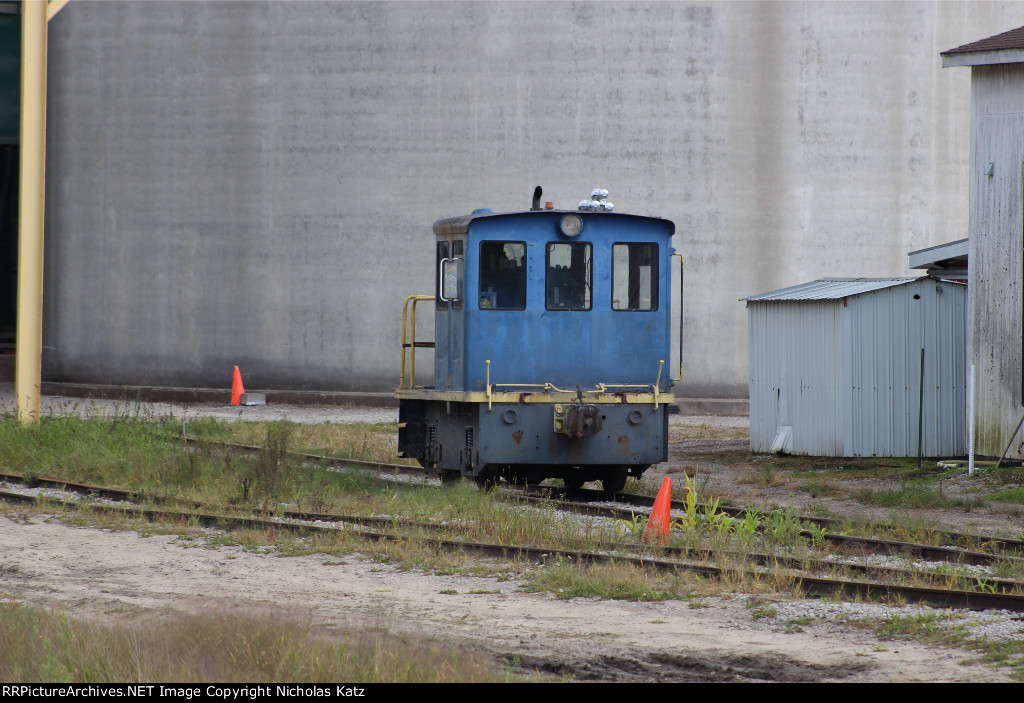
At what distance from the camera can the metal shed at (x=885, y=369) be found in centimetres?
1773

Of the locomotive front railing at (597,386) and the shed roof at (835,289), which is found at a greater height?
the shed roof at (835,289)

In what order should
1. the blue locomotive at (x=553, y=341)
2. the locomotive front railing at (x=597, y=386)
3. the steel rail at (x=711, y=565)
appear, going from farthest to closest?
the blue locomotive at (x=553, y=341) < the locomotive front railing at (x=597, y=386) < the steel rail at (x=711, y=565)

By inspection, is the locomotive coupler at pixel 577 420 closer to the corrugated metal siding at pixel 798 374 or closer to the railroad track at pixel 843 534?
the railroad track at pixel 843 534

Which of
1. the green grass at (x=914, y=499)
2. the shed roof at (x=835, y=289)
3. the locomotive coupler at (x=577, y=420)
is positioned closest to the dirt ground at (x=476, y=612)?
the locomotive coupler at (x=577, y=420)

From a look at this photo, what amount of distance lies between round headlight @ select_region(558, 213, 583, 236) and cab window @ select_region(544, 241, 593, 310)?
0.14 meters

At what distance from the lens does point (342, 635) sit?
277 inches

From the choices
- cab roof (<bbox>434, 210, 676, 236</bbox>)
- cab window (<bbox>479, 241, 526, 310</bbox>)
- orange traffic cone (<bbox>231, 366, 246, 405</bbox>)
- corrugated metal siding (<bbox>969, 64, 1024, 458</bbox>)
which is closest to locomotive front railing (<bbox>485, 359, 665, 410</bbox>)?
cab window (<bbox>479, 241, 526, 310</bbox>)

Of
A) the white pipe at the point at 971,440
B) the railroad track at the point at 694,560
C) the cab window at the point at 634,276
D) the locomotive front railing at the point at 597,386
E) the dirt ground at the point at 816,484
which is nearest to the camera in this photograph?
the railroad track at the point at 694,560

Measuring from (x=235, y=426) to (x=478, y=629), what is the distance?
15250 millimetres

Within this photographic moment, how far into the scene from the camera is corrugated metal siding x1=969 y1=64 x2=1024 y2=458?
16250 millimetres

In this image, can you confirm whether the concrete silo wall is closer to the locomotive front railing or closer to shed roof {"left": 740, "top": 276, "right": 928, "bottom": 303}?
shed roof {"left": 740, "top": 276, "right": 928, "bottom": 303}

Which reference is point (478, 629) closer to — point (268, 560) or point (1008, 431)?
point (268, 560)

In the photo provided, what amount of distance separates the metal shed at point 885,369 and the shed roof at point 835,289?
0.04 meters

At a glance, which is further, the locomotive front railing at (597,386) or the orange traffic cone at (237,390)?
the orange traffic cone at (237,390)
